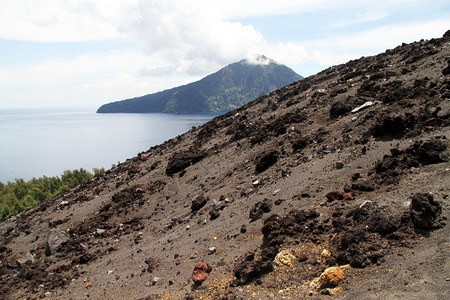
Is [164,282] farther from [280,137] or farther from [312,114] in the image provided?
[312,114]

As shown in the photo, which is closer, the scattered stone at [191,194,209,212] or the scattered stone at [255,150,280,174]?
the scattered stone at [191,194,209,212]

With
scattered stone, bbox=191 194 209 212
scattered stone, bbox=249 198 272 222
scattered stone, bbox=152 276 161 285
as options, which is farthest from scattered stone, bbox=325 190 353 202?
scattered stone, bbox=191 194 209 212

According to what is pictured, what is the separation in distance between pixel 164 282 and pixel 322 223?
17.2 ft

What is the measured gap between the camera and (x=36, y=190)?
75.9 metres

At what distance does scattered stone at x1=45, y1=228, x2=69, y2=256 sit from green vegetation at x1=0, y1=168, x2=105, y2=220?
60.3 metres

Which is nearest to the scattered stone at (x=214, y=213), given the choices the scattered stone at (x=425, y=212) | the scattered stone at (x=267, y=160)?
the scattered stone at (x=267, y=160)

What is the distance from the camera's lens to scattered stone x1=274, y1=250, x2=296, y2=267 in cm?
760

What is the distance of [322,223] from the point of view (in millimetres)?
8586

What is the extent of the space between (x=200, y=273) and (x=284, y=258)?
2.49 metres

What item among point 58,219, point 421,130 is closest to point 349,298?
point 421,130

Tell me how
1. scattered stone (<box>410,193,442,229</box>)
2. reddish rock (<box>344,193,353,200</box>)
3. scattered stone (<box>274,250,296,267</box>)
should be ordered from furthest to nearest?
reddish rock (<box>344,193,353,200</box>) < scattered stone (<box>274,250,296,267</box>) < scattered stone (<box>410,193,442,229</box>)

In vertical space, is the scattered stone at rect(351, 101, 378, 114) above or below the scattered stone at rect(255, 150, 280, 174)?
above

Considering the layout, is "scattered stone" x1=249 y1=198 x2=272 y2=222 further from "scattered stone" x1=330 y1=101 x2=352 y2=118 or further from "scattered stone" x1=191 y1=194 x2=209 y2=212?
"scattered stone" x1=330 y1=101 x2=352 y2=118

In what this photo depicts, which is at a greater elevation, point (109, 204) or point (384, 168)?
point (384, 168)
